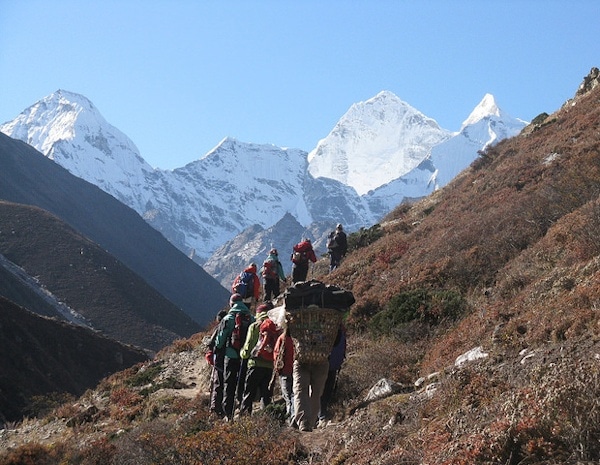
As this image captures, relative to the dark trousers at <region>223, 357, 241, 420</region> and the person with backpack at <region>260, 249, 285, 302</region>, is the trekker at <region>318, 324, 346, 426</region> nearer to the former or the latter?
the dark trousers at <region>223, 357, 241, 420</region>

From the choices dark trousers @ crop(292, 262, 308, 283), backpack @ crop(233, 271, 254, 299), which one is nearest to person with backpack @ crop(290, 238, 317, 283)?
dark trousers @ crop(292, 262, 308, 283)

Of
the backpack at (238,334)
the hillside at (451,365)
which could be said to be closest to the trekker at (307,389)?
the hillside at (451,365)

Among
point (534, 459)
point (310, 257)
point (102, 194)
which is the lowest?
point (534, 459)

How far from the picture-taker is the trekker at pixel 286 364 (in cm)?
784

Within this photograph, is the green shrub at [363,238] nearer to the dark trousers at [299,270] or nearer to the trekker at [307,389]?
the dark trousers at [299,270]

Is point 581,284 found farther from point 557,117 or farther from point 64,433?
point 557,117

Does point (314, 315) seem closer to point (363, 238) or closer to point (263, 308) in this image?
point (263, 308)

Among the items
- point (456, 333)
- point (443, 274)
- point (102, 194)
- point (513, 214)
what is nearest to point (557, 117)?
point (513, 214)

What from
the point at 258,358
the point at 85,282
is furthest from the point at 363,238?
the point at 85,282

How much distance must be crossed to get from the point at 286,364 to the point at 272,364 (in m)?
0.64

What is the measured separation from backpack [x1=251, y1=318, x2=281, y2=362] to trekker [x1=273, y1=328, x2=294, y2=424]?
0.68ft

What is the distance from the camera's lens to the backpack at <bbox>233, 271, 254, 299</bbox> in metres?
13.6

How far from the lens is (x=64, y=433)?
12.4m

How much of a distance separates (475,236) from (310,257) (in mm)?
3967
